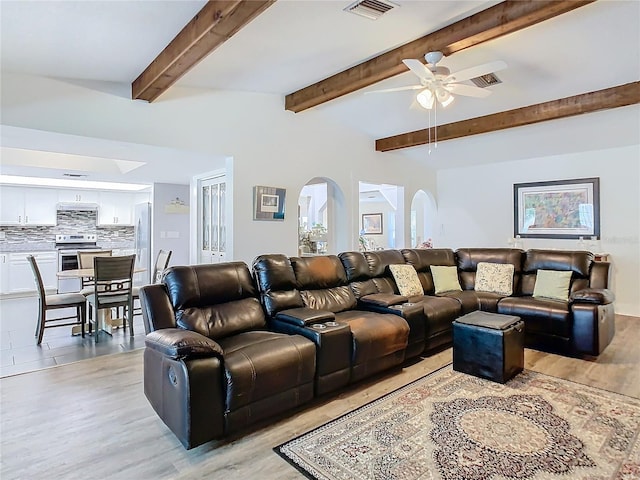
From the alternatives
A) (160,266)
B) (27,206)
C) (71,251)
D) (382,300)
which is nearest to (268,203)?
(160,266)

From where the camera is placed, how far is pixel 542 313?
4.08m

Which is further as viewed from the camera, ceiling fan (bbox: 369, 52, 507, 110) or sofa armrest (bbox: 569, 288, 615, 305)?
sofa armrest (bbox: 569, 288, 615, 305)

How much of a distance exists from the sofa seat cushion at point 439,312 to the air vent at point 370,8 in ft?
8.74

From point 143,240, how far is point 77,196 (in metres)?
1.77

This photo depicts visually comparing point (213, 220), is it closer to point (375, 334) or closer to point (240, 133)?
point (240, 133)

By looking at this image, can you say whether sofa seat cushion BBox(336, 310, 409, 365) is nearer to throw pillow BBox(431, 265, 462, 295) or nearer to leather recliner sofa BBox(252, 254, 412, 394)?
leather recliner sofa BBox(252, 254, 412, 394)

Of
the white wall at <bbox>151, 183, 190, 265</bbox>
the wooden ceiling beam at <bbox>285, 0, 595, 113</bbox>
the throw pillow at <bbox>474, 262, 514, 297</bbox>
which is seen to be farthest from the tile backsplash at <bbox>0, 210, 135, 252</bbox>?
the throw pillow at <bbox>474, 262, 514, 297</bbox>

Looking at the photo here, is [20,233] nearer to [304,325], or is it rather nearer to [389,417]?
[304,325]

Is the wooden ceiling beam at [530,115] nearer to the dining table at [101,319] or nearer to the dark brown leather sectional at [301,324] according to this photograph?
the dark brown leather sectional at [301,324]

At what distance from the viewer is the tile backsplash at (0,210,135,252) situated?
752cm

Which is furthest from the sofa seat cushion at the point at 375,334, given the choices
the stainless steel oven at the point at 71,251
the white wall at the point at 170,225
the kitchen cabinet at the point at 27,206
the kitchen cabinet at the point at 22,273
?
the kitchen cabinet at the point at 27,206

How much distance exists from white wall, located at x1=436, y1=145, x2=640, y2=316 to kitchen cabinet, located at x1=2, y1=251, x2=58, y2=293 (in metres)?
7.83

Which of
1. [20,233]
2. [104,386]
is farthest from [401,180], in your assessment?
[20,233]

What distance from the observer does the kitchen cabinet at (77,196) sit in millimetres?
8055
